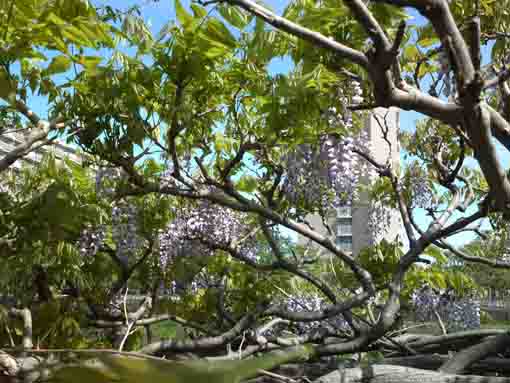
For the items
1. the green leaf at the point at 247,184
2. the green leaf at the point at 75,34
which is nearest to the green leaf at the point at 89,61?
the green leaf at the point at 75,34

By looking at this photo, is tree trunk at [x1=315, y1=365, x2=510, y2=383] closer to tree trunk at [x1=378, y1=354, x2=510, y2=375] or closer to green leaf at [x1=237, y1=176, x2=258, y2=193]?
tree trunk at [x1=378, y1=354, x2=510, y2=375]

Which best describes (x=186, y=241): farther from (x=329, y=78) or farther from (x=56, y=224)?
(x=329, y=78)

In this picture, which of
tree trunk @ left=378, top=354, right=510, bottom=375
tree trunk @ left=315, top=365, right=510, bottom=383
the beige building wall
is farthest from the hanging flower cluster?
tree trunk @ left=315, top=365, right=510, bottom=383

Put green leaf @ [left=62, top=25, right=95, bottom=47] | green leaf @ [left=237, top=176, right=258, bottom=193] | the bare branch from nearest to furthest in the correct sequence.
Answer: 1. the bare branch
2. green leaf @ [left=62, top=25, right=95, bottom=47]
3. green leaf @ [left=237, top=176, right=258, bottom=193]

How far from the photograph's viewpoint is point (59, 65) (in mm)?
2369

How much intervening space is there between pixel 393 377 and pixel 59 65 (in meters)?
2.06

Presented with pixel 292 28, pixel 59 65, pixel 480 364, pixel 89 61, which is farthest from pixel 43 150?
pixel 480 364

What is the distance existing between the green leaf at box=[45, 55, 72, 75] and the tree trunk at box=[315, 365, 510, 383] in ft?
6.18

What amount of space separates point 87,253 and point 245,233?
1.61 meters

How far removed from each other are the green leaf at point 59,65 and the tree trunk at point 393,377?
1.88m

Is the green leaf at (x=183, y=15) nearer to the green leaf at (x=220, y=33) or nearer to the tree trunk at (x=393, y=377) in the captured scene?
the green leaf at (x=220, y=33)

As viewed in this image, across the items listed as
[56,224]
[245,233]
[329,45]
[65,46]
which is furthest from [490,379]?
[245,233]

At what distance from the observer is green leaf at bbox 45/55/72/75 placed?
7.67ft

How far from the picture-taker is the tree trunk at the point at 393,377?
149cm
